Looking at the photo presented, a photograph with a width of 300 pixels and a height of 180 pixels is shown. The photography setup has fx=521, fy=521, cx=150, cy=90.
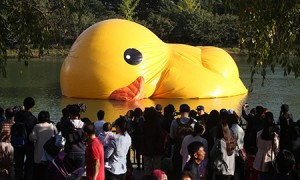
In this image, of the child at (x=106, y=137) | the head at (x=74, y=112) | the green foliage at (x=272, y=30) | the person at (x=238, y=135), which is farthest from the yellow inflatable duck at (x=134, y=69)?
the green foliage at (x=272, y=30)

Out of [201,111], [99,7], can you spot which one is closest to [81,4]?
[201,111]

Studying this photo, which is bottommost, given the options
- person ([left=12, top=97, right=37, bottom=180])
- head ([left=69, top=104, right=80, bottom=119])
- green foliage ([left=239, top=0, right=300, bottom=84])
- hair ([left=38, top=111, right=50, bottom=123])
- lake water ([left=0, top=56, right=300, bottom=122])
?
lake water ([left=0, top=56, right=300, bottom=122])

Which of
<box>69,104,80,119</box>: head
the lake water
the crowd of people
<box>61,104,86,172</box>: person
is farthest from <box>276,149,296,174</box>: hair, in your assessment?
the lake water

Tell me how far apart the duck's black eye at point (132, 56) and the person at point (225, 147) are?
36.5 feet

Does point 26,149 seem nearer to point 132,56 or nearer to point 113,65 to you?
point 113,65

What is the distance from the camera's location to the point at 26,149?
689cm

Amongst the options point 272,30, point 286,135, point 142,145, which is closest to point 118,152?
point 142,145

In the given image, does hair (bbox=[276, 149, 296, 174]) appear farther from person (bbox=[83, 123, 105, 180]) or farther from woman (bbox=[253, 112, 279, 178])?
woman (bbox=[253, 112, 279, 178])

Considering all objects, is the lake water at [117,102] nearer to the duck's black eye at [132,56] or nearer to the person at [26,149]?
the duck's black eye at [132,56]

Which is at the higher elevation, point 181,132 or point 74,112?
point 74,112

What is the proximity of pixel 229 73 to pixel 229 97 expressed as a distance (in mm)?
944

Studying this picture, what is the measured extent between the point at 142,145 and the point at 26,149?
1.58 meters

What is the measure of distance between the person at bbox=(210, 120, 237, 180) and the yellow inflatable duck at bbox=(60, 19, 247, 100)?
10.8 meters

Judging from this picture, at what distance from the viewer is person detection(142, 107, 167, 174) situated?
6.43m
